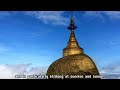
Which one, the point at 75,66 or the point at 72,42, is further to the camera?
the point at 75,66

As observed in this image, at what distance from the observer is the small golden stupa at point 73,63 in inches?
164

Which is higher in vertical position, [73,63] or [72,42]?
[72,42]

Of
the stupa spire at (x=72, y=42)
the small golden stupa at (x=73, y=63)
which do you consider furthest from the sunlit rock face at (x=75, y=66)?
Answer: the stupa spire at (x=72, y=42)

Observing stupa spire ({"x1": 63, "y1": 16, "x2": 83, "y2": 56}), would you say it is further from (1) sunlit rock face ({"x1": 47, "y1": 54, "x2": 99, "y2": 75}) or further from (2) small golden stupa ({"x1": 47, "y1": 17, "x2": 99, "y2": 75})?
(1) sunlit rock face ({"x1": 47, "y1": 54, "x2": 99, "y2": 75})

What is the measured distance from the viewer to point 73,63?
16.3ft

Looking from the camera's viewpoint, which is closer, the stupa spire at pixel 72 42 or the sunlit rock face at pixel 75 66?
the stupa spire at pixel 72 42

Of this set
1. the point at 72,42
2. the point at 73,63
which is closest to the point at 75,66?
the point at 73,63

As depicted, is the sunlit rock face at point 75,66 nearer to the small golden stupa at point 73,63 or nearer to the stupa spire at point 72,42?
the small golden stupa at point 73,63

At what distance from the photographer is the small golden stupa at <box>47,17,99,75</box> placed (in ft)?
13.7

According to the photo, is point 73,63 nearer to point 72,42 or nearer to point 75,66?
point 75,66

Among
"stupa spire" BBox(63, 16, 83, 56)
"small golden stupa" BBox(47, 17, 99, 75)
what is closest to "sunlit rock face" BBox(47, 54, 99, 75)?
"small golden stupa" BBox(47, 17, 99, 75)
